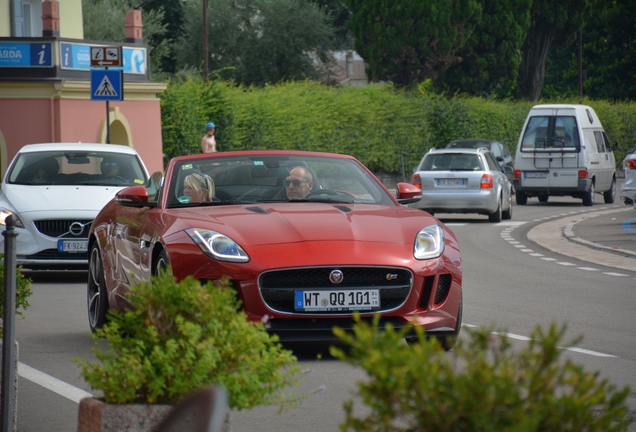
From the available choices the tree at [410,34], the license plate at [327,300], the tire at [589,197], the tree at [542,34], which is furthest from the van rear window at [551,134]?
the tree at [542,34]

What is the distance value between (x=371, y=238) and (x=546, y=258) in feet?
33.5

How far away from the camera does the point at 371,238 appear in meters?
8.53

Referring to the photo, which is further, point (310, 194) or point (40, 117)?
point (40, 117)

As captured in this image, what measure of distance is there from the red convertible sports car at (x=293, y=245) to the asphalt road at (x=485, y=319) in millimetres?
448

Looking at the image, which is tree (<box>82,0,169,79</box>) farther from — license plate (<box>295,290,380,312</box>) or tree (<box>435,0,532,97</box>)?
license plate (<box>295,290,380,312</box>)

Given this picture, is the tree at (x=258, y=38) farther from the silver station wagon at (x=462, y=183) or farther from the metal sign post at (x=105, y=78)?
the metal sign post at (x=105, y=78)

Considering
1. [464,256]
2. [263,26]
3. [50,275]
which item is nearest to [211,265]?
[50,275]

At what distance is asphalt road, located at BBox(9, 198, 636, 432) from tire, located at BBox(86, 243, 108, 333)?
0.17 metres

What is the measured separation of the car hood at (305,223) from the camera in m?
8.45

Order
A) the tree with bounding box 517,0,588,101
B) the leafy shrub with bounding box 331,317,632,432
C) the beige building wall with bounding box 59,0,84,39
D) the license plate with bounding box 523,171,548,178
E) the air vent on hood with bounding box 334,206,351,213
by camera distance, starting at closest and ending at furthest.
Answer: the leafy shrub with bounding box 331,317,632,432 → the air vent on hood with bounding box 334,206,351,213 → the license plate with bounding box 523,171,548,178 → the beige building wall with bounding box 59,0,84,39 → the tree with bounding box 517,0,588,101

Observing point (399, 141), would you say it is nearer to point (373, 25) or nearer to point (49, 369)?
point (373, 25)

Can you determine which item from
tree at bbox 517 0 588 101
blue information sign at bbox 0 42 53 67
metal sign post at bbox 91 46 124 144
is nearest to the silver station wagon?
metal sign post at bbox 91 46 124 144

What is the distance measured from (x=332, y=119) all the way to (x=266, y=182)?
1249 inches

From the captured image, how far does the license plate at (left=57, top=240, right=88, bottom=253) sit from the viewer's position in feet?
47.0
